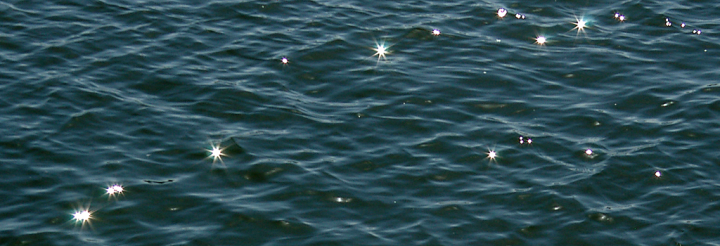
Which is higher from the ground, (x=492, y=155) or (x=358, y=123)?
(x=358, y=123)

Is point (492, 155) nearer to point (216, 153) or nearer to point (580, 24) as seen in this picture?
point (216, 153)

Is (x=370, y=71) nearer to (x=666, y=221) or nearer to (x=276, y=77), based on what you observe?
(x=276, y=77)

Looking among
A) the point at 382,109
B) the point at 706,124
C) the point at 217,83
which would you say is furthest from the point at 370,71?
the point at 706,124

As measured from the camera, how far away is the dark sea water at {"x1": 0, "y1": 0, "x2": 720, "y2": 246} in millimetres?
12516

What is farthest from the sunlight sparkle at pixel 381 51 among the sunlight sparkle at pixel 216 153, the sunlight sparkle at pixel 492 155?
the sunlight sparkle at pixel 216 153

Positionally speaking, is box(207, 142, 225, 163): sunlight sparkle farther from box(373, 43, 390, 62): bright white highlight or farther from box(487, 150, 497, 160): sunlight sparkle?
box(373, 43, 390, 62): bright white highlight

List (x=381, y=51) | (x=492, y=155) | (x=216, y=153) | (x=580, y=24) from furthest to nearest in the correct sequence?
(x=580, y=24), (x=381, y=51), (x=492, y=155), (x=216, y=153)

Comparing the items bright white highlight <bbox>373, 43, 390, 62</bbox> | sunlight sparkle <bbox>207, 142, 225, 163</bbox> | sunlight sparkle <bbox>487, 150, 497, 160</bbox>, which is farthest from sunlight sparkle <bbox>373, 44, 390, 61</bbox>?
sunlight sparkle <bbox>207, 142, 225, 163</bbox>

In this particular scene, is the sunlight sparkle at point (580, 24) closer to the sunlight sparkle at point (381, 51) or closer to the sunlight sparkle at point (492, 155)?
the sunlight sparkle at point (381, 51)

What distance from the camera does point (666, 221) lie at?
1258cm

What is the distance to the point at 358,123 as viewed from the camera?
1498cm

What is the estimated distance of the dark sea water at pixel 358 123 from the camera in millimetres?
12516

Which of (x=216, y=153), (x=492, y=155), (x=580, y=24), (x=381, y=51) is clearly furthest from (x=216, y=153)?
(x=580, y=24)

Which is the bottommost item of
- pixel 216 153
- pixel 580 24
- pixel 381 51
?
pixel 216 153
